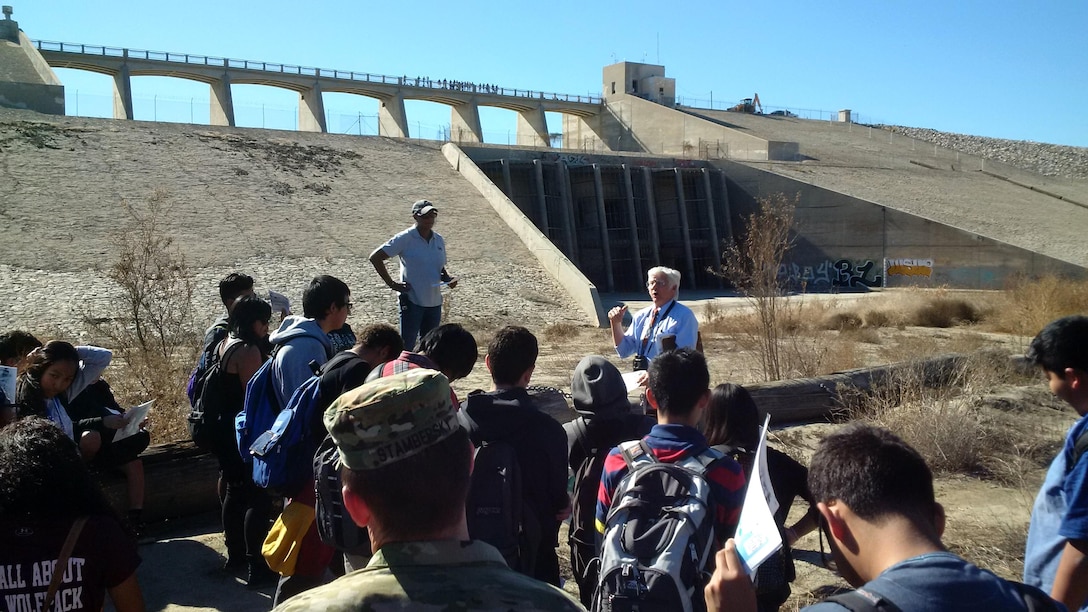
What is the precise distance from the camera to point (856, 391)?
7.60 metres

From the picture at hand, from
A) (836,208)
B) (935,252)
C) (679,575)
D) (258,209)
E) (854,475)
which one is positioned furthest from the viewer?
(836,208)

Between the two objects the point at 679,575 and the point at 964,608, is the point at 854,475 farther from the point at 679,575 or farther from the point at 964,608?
the point at 679,575

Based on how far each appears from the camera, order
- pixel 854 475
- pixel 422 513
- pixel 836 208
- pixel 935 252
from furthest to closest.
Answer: pixel 836 208, pixel 935 252, pixel 854 475, pixel 422 513

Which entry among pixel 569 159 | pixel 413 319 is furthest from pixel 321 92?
pixel 413 319

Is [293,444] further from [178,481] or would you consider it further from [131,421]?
[178,481]

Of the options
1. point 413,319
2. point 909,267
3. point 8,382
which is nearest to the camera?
point 8,382

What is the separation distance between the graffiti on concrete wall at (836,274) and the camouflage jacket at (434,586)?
29268 millimetres

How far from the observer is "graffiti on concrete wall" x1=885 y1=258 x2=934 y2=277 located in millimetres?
28688

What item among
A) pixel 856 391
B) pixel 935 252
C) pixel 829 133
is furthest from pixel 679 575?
pixel 829 133

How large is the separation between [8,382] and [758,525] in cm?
341

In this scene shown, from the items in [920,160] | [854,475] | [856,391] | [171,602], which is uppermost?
[920,160]

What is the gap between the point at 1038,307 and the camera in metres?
16.2

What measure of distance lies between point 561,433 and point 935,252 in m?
28.8

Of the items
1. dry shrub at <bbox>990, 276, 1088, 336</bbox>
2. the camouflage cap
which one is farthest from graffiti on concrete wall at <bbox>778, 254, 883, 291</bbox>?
the camouflage cap
